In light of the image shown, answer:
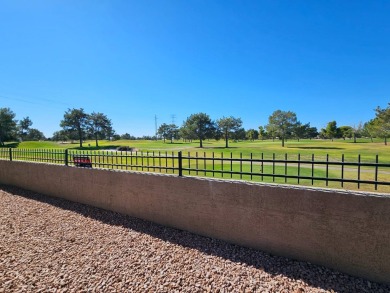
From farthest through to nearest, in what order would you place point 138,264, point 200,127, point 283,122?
1. point 283,122
2. point 200,127
3. point 138,264

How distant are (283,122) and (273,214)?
46.4 meters

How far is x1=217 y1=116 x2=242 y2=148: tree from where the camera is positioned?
45.0 m

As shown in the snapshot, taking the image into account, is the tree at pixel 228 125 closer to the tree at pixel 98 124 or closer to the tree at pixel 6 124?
the tree at pixel 98 124

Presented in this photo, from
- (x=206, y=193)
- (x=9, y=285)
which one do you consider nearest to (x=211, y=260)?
(x=206, y=193)

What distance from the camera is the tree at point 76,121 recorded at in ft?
185

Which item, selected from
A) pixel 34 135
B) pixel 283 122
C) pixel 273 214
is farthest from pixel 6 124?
pixel 273 214

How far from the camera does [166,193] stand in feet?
15.4

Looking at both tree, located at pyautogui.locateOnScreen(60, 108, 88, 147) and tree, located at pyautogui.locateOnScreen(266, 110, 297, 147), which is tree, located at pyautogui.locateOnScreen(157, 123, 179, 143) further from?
tree, located at pyautogui.locateOnScreen(266, 110, 297, 147)

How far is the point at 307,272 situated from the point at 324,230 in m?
0.64

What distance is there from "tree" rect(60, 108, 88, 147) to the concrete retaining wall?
189ft

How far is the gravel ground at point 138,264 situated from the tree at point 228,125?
135 ft

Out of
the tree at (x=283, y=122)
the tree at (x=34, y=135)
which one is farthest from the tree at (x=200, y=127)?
the tree at (x=34, y=135)

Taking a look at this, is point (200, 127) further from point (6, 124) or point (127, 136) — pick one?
point (127, 136)

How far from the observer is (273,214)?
3.54 m
